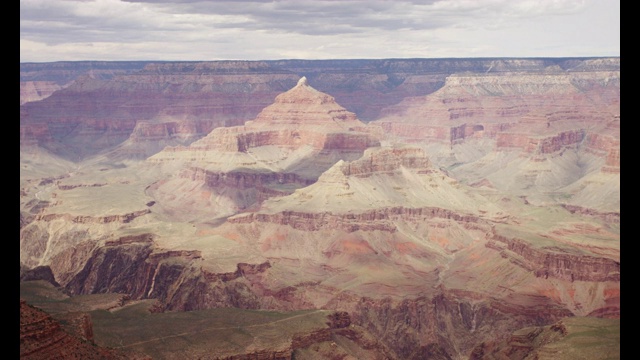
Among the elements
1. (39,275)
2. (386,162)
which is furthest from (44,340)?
(386,162)

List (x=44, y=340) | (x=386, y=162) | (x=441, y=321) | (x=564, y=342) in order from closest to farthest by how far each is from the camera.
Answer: (x=44, y=340) < (x=564, y=342) < (x=441, y=321) < (x=386, y=162)

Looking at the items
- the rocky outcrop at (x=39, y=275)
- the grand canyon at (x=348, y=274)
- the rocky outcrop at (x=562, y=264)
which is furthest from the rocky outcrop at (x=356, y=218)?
the rocky outcrop at (x=39, y=275)

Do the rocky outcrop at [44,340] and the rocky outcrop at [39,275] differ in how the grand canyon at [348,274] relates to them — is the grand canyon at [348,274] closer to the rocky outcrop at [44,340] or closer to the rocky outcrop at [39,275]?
the rocky outcrop at [39,275]

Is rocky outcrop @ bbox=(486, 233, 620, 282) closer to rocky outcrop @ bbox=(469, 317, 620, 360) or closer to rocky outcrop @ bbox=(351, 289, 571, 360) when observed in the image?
rocky outcrop @ bbox=(351, 289, 571, 360)

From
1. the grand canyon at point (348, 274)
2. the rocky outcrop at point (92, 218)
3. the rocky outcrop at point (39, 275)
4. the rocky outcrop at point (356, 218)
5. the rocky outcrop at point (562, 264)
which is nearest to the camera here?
the grand canyon at point (348, 274)

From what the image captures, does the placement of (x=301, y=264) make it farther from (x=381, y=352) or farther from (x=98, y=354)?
(x=98, y=354)

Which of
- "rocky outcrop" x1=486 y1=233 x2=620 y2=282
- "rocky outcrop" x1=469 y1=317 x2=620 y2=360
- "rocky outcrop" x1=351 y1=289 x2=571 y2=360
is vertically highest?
"rocky outcrop" x1=486 y1=233 x2=620 y2=282

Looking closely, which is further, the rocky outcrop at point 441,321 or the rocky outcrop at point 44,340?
the rocky outcrop at point 441,321

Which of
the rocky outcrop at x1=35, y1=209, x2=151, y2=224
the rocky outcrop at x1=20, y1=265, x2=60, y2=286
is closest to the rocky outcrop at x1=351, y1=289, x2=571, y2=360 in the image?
the rocky outcrop at x1=20, y1=265, x2=60, y2=286

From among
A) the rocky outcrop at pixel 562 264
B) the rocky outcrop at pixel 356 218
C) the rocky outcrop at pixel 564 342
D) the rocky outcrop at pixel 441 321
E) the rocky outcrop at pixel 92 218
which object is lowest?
the rocky outcrop at pixel 441 321

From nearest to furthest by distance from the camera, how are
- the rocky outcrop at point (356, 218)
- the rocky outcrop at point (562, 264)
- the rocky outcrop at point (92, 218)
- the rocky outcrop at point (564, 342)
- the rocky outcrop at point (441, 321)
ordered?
the rocky outcrop at point (564, 342) → the rocky outcrop at point (441, 321) → the rocky outcrop at point (562, 264) → the rocky outcrop at point (356, 218) → the rocky outcrop at point (92, 218)

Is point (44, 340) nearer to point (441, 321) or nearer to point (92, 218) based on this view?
point (441, 321)
